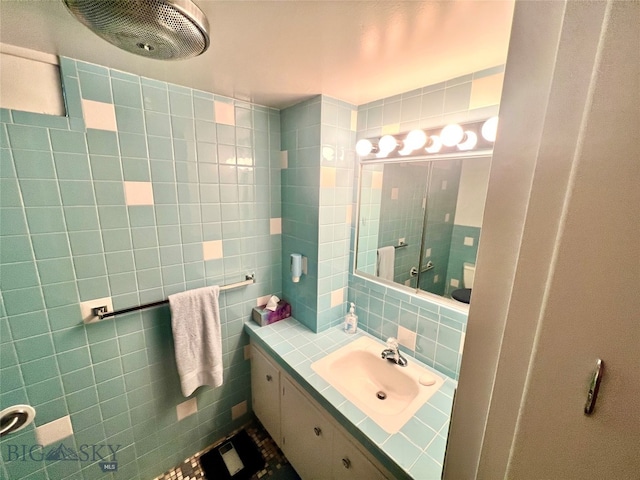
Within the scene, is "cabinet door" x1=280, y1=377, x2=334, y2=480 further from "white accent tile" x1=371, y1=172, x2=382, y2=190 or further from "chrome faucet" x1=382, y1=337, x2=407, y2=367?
"white accent tile" x1=371, y1=172, x2=382, y2=190

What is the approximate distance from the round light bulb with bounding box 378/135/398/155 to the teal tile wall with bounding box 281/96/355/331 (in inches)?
9.0

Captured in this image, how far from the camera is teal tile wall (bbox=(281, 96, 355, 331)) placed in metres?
1.31

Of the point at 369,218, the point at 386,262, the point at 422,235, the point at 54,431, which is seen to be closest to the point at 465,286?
the point at 422,235

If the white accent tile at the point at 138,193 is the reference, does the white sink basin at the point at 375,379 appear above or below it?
below

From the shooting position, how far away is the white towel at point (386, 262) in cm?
142

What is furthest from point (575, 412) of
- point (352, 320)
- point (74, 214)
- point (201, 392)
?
point (201, 392)

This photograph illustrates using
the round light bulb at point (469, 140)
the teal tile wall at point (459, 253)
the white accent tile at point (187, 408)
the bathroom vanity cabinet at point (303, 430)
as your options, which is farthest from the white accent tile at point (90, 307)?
the round light bulb at point (469, 140)

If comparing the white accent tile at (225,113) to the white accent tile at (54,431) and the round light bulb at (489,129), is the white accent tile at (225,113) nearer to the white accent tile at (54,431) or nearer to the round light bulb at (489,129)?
the round light bulb at (489,129)

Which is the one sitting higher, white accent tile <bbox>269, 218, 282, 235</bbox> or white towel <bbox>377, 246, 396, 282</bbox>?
white accent tile <bbox>269, 218, 282, 235</bbox>

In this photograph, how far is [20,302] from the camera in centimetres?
94

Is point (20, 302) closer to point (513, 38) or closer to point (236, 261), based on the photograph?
point (236, 261)

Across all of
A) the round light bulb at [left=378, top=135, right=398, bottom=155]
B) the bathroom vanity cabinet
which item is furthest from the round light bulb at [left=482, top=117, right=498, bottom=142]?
the bathroom vanity cabinet

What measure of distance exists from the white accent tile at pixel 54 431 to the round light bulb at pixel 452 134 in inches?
81.6

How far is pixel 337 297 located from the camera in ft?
5.11
